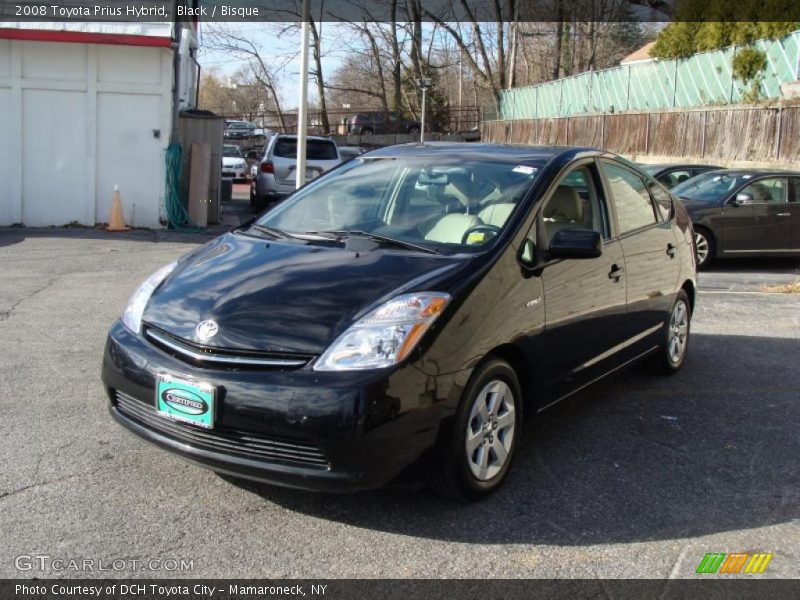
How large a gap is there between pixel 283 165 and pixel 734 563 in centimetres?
1585

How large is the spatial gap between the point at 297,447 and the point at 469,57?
45057 millimetres

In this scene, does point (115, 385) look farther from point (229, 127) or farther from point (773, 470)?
point (229, 127)

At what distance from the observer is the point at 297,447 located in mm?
3354

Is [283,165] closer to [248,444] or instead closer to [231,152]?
[231,152]

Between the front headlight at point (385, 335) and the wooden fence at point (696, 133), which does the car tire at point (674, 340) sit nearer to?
the front headlight at point (385, 335)

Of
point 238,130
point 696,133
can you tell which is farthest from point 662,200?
point 238,130

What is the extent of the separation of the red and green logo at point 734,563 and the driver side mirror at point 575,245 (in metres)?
1.57

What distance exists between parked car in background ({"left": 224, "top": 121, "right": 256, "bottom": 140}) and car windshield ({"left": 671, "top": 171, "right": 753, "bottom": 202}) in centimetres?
3271

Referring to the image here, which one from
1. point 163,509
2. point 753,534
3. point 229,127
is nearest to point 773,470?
point 753,534

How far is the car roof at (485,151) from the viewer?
4.86 metres

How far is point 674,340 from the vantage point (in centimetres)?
609

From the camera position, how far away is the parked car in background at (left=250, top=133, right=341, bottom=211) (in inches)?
713

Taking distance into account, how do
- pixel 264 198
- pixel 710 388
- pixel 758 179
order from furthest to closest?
pixel 264 198 < pixel 758 179 < pixel 710 388

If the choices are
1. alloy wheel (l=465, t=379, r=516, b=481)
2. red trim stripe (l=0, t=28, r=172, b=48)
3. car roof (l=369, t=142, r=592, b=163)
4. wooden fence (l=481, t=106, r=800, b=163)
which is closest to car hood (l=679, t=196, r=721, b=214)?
car roof (l=369, t=142, r=592, b=163)
